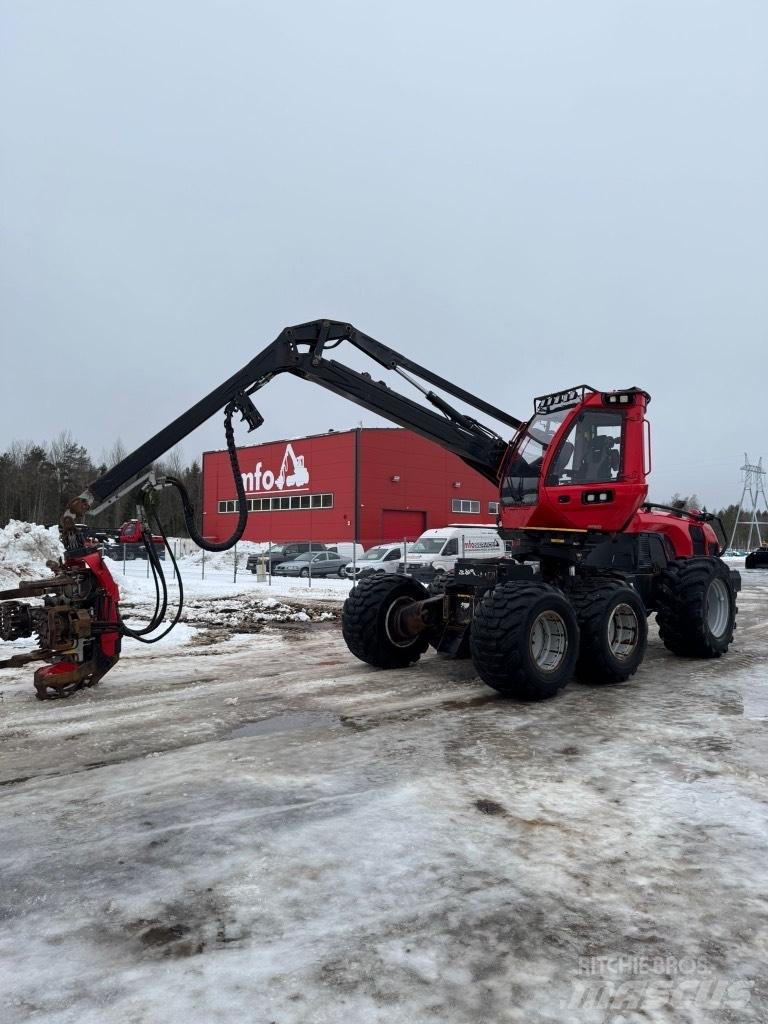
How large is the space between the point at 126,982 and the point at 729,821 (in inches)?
120

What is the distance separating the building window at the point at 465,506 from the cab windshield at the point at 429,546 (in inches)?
868

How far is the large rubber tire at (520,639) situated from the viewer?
21.1 feet

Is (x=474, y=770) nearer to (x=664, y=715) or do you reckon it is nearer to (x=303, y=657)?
(x=664, y=715)

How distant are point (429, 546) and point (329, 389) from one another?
47.9 ft

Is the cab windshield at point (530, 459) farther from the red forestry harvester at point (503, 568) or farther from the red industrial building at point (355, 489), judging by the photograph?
the red industrial building at point (355, 489)

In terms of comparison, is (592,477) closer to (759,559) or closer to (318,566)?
(318,566)

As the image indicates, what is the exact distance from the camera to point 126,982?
2.50 m

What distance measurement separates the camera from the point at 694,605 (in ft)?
29.8

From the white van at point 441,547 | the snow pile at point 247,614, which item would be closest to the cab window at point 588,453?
the snow pile at point 247,614

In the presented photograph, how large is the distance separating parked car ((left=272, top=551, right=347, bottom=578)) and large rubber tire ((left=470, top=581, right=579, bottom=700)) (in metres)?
24.3

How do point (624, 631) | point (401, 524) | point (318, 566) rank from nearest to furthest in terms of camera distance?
point (624, 631) < point (318, 566) < point (401, 524)

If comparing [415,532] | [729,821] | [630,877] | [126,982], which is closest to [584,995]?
[630,877]

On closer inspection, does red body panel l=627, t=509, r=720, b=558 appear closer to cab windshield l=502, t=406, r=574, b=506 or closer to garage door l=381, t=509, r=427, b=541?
cab windshield l=502, t=406, r=574, b=506

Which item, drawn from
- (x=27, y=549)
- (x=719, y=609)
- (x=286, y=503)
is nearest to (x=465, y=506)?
(x=286, y=503)
